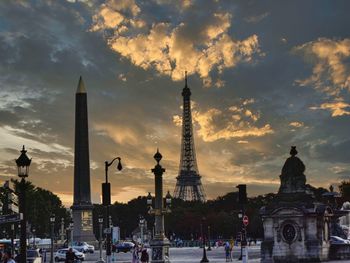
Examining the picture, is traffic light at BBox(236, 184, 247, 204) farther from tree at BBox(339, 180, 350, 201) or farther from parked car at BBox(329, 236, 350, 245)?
tree at BBox(339, 180, 350, 201)

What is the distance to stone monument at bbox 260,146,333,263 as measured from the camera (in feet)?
137

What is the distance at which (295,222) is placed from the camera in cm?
4216

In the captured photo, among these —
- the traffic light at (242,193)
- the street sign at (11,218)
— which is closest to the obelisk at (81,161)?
the traffic light at (242,193)

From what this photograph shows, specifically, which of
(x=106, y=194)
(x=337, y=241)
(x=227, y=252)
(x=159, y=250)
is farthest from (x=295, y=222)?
(x=227, y=252)

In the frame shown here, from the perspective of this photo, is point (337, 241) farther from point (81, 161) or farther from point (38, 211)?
point (38, 211)

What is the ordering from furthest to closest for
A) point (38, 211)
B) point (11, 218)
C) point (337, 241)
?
point (38, 211) < point (337, 241) < point (11, 218)

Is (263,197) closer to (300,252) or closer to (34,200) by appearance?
(34,200)

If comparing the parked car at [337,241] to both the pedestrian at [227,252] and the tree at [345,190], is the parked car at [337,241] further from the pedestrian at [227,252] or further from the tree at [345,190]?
the tree at [345,190]

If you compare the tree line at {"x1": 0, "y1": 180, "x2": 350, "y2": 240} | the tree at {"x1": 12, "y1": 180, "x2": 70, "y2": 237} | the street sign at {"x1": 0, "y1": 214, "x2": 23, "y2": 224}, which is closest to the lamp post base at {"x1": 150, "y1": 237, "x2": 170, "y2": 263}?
the street sign at {"x1": 0, "y1": 214, "x2": 23, "y2": 224}

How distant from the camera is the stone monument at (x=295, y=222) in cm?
4175

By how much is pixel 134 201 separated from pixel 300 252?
15346 centimetres

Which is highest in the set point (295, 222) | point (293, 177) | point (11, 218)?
point (293, 177)

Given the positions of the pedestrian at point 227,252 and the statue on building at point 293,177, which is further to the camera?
the pedestrian at point 227,252

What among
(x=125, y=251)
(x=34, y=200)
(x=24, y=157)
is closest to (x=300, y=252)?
(x=24, y=157)
